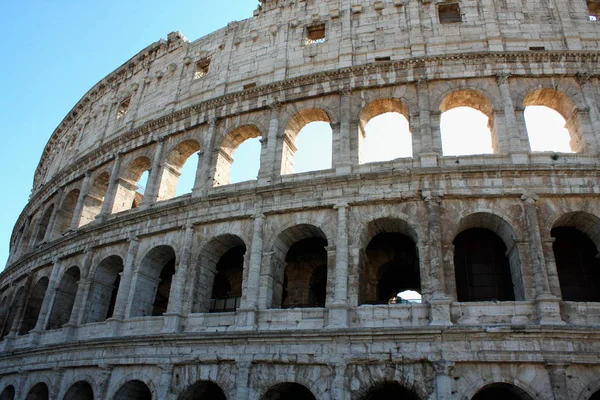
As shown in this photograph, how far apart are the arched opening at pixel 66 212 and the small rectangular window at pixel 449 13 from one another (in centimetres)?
1642

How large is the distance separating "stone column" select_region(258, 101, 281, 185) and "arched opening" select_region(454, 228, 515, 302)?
18.4ft

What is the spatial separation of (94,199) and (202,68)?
699cm

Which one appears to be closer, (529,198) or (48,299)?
(529,198)

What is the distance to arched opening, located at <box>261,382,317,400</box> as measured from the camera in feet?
39.0

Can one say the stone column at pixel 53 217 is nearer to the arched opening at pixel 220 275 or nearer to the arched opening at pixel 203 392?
the arched opening at pixel 220 275

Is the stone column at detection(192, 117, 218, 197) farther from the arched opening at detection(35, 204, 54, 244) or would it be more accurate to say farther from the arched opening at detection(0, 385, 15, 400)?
the arched opening at detection(35, 204, 54, 244)

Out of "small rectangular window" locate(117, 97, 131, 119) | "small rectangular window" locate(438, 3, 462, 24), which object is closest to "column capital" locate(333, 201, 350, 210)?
"small rectangular window" locate(438, 3, 462, 24)

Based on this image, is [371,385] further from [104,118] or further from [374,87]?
[104,118]

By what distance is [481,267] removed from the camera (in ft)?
41.9

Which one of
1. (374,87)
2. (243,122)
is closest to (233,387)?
(243,122)

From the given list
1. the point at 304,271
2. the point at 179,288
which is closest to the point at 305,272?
the point at 304,271

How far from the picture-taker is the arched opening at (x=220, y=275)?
46.6 feet

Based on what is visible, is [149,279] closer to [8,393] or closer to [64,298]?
[64,298]

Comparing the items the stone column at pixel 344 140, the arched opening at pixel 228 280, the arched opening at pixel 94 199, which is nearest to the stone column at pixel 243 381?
the arched opening at pixel 228 280
